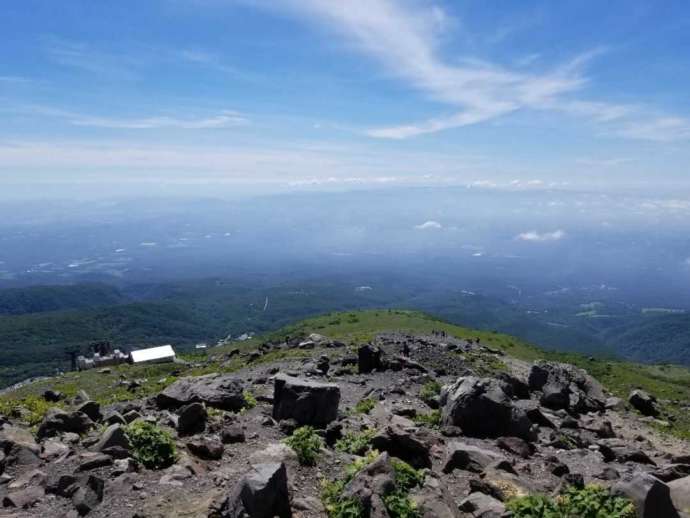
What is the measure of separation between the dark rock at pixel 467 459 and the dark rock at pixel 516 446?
2202 millimetres

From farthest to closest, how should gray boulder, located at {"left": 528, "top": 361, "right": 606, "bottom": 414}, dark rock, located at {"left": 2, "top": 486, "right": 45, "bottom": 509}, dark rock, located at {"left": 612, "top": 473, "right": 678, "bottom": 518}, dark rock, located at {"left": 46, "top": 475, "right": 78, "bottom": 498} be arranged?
1. gray boulder, located at {"left": 528, "top": 361, "right": 606, "bottom": 414}
2. dark rock, located at {"left": 46, "top": 475, "right": 78, "bottom": 498}
3. dark rock, located at {"left": 2, "top": 486, "right": 45, "bottom": 509}
4. dark rock, located at {"left": 612, "top": 473, "right": 678, "bottom": 518}

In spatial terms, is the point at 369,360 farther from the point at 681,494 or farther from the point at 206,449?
the point at 681,494

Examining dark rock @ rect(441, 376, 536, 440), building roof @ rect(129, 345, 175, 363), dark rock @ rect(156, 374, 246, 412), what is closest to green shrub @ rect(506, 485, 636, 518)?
dark rock @ rect(441, 376, 536, 440)

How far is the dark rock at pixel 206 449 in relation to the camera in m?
13.2

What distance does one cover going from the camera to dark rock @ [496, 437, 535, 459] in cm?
1559

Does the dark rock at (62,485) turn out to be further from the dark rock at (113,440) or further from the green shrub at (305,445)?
the green shrub at (305,445)

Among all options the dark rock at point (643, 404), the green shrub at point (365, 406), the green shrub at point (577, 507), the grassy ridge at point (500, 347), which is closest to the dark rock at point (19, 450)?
the green shrub at point (365, 406)

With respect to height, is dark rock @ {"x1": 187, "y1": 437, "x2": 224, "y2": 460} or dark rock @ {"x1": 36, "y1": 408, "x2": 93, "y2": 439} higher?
dark rock @ {"x1": 187, "y1": 437, "x2": 224, "y2": 460}

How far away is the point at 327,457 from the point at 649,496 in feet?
24.2

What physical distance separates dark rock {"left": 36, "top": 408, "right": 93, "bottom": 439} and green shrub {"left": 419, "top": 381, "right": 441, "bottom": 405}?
45.3 ft

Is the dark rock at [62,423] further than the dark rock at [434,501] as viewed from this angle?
Yes

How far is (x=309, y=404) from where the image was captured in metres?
16.7

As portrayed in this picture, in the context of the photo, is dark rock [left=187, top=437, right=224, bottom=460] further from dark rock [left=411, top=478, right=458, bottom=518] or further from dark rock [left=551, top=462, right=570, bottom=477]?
dark rock [left=551, top=462, right=570, bottom=477]

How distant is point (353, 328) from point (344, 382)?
30.7 metres
